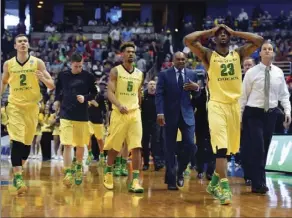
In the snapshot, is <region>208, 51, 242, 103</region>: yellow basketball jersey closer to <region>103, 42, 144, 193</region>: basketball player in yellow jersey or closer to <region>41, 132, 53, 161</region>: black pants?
<region>103, 42, 144, 193</region>: basketball player in yellow jersey

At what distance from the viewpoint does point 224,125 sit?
291 inches

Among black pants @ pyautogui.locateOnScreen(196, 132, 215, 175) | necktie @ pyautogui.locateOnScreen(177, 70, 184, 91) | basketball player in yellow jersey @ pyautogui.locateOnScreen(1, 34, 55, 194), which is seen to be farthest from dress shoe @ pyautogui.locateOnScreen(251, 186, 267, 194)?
basketball player in yellow jersey @ pyautogui.locateOnScreen(1, 34, 55, 194)

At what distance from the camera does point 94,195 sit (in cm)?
772

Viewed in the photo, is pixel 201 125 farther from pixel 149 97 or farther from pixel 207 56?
pixel 207 56

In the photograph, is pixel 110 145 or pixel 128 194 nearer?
pixel 128 194

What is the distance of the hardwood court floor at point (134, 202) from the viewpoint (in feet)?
19.7

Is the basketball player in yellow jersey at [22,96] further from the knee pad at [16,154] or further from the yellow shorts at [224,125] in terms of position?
the yellow shorts at [224,125]

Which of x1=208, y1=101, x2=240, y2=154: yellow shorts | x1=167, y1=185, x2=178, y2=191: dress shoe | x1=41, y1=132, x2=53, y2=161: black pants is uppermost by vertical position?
x1=208, y1=101, x2=240, y2=154: yellow shorts

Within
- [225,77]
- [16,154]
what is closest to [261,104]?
[225,77]

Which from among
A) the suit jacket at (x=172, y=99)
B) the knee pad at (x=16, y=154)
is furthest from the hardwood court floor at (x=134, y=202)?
the suit jacket at (x=172, y=99)

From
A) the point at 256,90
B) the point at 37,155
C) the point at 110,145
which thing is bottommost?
the point at 37,155

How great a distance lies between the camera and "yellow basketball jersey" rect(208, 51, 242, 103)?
7473 mm

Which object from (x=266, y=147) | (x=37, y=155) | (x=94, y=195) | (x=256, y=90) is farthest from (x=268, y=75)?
(x=37, y=155)

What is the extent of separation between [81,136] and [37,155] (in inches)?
403
